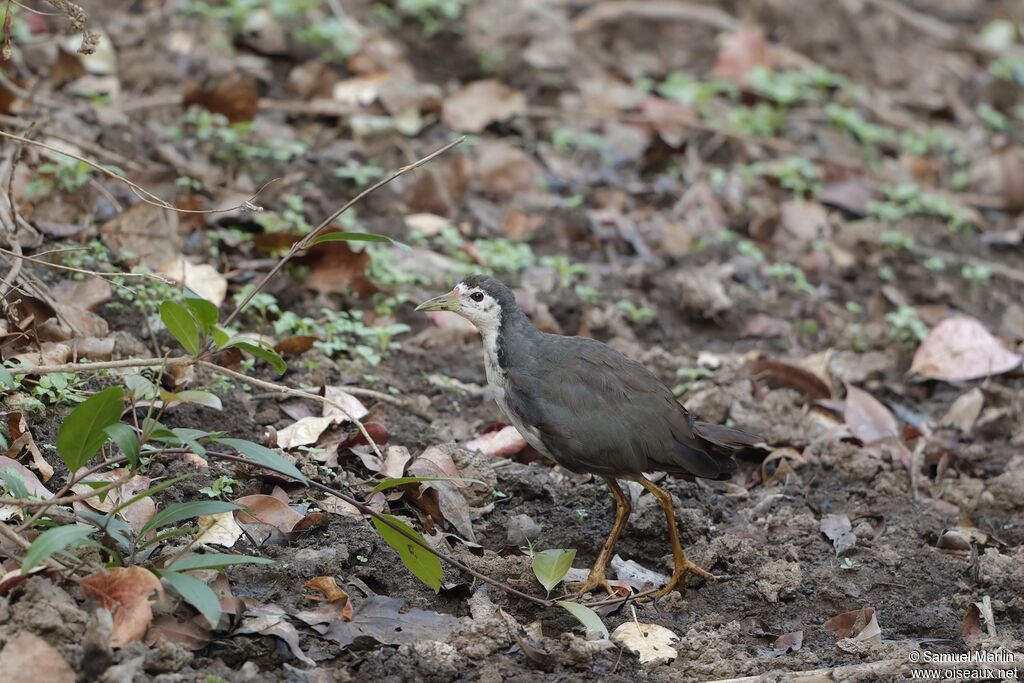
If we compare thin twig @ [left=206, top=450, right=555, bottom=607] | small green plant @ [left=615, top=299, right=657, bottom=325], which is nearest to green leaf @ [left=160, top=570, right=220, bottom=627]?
thin twig @ [left=206, top=450, right=555, bottom=607]

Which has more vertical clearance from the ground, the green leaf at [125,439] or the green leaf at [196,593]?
the green leaf at [125,439]

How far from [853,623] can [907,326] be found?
264 cm

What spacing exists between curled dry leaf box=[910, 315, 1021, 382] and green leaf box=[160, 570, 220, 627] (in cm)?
398

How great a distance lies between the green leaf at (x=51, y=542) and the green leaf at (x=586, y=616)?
1.39 metres

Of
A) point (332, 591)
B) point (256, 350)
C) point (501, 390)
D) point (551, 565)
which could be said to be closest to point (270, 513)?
point (332, 591)

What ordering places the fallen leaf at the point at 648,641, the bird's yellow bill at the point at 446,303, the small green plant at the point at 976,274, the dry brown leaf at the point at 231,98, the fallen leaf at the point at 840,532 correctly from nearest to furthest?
1. the fallen leaf at the point at 648,641
2. the fallen leaf at the point at 840,532
3. the bird's yellow bill at the point at 446,303
4. the dry brown leaf at the point at 231,98
5. the small green plant at the point at 976,274

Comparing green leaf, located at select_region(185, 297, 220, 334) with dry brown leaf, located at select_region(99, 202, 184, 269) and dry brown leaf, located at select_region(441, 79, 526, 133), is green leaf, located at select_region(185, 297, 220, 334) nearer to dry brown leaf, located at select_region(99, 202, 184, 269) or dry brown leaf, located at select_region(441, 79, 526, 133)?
dry brown leaf, located at select_region(99, 202, 184, 269)

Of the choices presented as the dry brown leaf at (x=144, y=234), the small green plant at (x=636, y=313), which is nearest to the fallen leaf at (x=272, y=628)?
the dry brown leaf at (x=144, y=234)

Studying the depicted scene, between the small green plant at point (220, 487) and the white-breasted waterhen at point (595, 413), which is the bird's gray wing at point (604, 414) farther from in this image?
the small green plant at point (220, 487)

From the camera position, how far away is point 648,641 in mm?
3693

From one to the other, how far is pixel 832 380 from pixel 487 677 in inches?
113

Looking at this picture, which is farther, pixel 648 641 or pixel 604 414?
pixel 604 414

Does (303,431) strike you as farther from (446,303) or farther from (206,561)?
(206,561)

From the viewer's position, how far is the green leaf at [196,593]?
115 inches
